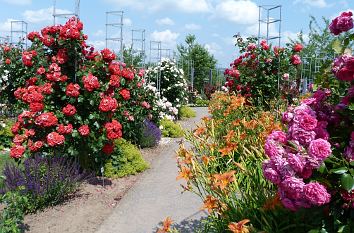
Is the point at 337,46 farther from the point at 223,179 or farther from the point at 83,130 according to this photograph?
the point at 83,130

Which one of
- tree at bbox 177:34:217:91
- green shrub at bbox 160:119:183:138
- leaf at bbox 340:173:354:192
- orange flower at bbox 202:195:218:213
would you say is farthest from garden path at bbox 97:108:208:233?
tree at bbox 177:34:217:91

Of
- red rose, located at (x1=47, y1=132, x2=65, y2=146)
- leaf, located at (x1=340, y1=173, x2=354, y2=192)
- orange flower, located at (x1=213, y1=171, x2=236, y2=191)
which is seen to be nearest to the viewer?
leaf, located at (x1=340, y1=173, x2=354, y2=192)

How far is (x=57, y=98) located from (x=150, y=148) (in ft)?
11.0

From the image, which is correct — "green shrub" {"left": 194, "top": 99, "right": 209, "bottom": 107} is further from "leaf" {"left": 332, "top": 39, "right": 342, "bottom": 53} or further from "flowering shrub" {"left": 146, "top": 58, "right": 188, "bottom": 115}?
"leaf" {"left": 332, "top": 39, "right": 342, "bottom": 53}

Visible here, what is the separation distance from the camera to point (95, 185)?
18.2 ft

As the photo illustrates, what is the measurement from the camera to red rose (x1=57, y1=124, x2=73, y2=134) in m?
4.82

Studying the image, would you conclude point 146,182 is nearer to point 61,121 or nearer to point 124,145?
point 124,145

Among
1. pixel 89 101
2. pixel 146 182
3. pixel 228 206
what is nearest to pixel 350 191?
pixel 228 206

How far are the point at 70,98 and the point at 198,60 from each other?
80.8 ft

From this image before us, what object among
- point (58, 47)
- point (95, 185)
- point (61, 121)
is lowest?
point (95, 185)

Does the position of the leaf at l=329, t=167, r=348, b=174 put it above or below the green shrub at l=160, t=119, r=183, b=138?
above

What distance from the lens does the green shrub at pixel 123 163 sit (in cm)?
602

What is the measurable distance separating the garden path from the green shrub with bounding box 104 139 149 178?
0.26 meters

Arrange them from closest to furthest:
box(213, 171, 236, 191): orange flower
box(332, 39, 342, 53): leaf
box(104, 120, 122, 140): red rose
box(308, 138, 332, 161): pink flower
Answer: box(308, 138, 332, 161): pink flower
box(332, 39, 342, 53): leaf
box(213, 171, 236, 191): orange flower
box(104, 120, 122, 140): red rose
